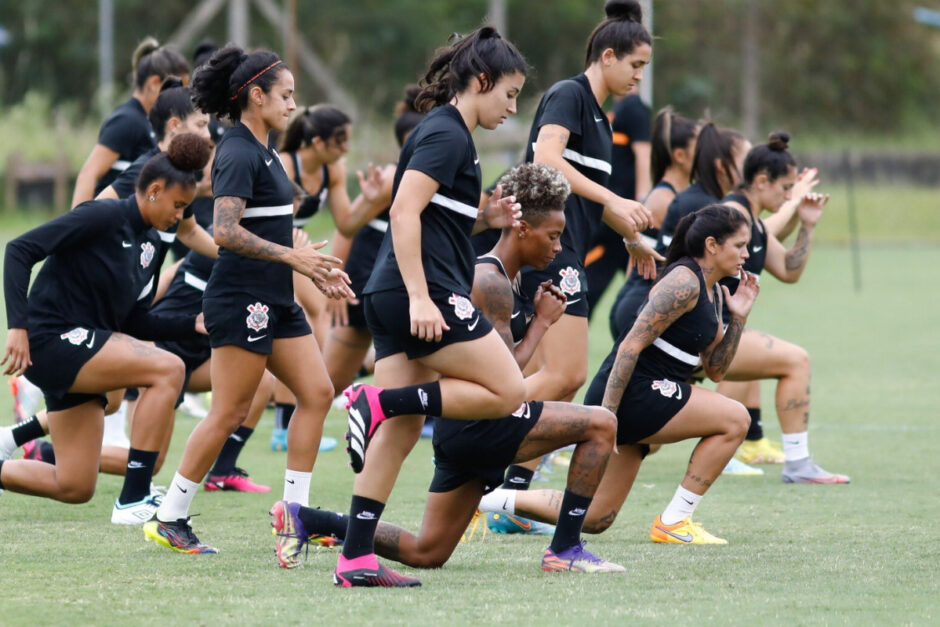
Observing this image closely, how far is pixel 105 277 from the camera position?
6.21 m

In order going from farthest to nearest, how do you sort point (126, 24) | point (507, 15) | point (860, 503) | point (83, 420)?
point (507, 15) → point (126, 24) → point (860, 503) → point (83, 420)

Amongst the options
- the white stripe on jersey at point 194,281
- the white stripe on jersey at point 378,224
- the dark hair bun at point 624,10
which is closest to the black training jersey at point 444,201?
the dark hair bun at point 624,10

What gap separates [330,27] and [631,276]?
40445 millimetres

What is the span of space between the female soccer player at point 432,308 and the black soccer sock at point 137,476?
1.66m

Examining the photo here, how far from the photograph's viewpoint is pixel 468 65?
16.9ft

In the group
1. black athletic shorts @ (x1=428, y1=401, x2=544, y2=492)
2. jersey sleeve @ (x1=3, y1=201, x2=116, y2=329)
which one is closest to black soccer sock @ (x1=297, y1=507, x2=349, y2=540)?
black athletic shorts @ (x1=428, y1=401, x2=544, y2=492)

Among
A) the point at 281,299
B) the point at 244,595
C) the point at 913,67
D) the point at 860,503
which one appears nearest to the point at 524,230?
the point at 281,299

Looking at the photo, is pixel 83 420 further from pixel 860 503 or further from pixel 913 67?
pixel 913 67

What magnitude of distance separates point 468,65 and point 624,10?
1.93 meters

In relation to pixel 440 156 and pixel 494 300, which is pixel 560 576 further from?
pixel 440 156

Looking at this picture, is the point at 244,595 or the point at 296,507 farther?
the point at 296,507

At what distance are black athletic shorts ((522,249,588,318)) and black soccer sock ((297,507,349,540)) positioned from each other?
1.55 m

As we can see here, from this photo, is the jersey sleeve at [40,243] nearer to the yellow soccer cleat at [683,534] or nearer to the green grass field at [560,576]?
the green grass field at [560,576]

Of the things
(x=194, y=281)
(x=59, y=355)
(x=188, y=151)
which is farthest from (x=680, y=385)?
(x=194, y=281)
